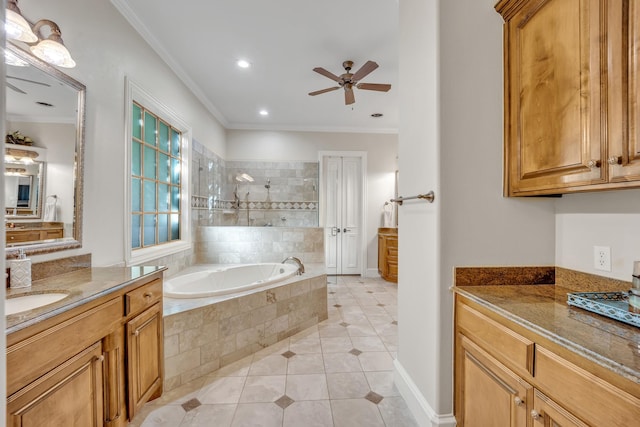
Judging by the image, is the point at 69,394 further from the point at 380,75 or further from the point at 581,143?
the point at 380,75

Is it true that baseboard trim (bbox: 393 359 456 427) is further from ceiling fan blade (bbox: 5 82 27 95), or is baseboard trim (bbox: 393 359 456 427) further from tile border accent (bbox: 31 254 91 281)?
ceiling fan blade (bbox: 5 82 27 95)

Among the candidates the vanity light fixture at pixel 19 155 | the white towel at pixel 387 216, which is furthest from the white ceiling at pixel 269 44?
the white towel at pixel 387 216

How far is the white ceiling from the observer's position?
2203 mm

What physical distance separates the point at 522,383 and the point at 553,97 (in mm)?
1145

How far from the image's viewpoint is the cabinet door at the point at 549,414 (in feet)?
2.59

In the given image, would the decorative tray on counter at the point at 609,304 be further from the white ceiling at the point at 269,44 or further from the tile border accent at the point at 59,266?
the tile border accent at the point at 59,266

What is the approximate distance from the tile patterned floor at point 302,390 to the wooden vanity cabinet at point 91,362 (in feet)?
0.88

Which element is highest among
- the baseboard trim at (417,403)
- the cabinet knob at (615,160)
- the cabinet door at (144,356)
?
the cabinet knob at (615,160)

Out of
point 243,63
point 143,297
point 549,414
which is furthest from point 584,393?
point 243,63

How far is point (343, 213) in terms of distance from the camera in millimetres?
5203

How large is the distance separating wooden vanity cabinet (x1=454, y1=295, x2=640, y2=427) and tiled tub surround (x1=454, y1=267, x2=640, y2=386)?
4cm

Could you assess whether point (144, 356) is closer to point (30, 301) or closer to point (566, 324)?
point (30, 301)

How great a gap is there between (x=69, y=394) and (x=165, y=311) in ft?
2.88

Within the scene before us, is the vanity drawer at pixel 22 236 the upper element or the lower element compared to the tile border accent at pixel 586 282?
upper
